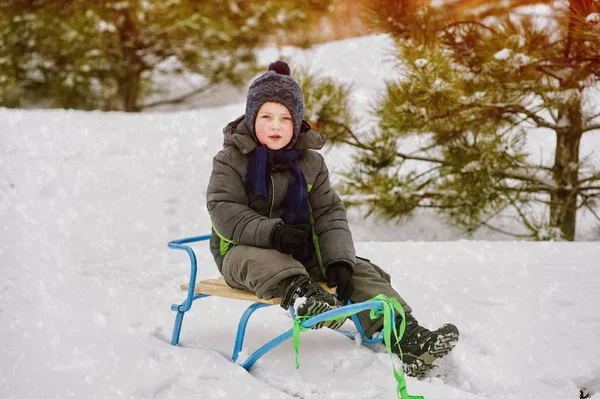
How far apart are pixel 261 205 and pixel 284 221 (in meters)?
0.12

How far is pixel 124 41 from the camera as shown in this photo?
10.6 meters

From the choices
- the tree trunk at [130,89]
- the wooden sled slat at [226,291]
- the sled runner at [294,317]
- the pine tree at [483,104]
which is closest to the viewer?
the sled runner at [294,317]

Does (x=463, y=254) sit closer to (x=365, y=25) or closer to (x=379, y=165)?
(x=379, y=165)

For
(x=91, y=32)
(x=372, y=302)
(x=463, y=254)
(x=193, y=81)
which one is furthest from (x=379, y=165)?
(x=193, y=81)

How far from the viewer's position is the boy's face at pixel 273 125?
9.16 ft

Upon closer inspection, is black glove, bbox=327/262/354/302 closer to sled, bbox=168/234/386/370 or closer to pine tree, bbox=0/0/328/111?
sled, bbox=168/234/386/370

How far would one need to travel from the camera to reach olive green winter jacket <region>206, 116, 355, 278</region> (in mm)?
2623

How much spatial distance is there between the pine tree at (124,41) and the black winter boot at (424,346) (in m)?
8.50

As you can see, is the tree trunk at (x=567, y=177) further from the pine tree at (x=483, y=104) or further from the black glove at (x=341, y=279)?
the black glove at (x=341, y=279)

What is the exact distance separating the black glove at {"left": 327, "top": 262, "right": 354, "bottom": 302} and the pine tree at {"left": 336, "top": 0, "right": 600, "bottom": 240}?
228 centimetres

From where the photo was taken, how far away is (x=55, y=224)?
4891 mm

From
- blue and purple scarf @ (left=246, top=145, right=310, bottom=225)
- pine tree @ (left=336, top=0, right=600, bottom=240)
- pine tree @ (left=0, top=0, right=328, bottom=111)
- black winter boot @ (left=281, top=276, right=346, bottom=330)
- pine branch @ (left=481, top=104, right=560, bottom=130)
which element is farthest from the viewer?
pine tree @ (left=0, top=0, right=328, bottom=111)

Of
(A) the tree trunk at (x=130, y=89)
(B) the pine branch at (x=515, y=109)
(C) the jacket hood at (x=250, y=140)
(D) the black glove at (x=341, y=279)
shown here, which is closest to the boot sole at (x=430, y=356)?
(D) the black glove at (x=341, y=279)

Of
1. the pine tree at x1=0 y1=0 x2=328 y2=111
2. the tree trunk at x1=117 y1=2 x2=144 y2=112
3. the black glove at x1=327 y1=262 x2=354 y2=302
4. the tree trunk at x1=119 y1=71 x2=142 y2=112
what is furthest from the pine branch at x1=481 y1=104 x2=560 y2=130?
the tree trunk at x1=119 y1=71 x2=142 y2=112
